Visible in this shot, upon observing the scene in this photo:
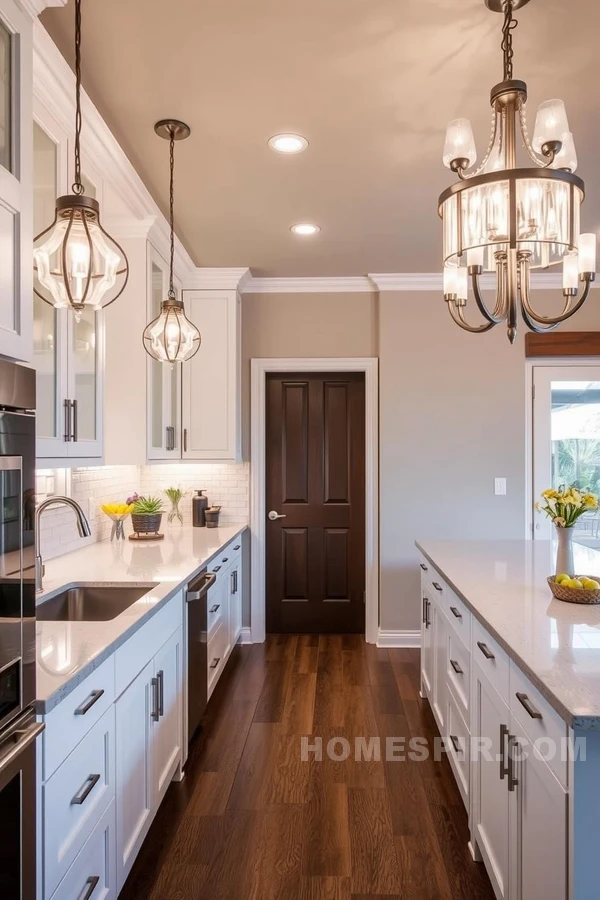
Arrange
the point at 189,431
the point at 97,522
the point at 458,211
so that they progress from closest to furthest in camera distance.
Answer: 1. the point at 458,211
2. the point at 97,522
3. the point at 189,431

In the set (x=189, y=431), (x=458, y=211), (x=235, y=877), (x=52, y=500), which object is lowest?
(x=235, y=877)

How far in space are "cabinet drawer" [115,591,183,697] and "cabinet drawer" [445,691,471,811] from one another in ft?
3.86

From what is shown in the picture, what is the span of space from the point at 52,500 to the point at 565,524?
6.01 feet

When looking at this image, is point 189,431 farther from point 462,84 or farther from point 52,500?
point 462,84

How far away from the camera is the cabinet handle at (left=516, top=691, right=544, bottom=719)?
1.42m

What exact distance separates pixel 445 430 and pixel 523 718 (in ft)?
9.90

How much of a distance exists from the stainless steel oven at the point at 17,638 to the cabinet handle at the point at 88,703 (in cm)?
24

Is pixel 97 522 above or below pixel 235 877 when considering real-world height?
above

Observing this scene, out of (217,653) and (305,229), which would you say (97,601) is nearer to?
(217,653)

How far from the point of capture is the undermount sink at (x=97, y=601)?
2.37 metres

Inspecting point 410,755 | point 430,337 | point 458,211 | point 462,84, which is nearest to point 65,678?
point 458,211

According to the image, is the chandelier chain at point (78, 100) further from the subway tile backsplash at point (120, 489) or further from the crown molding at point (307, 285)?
the crown molding at point (307, 285)

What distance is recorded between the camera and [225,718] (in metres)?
3.23

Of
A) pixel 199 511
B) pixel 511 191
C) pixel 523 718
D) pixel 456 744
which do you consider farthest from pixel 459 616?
pixel 199 511
